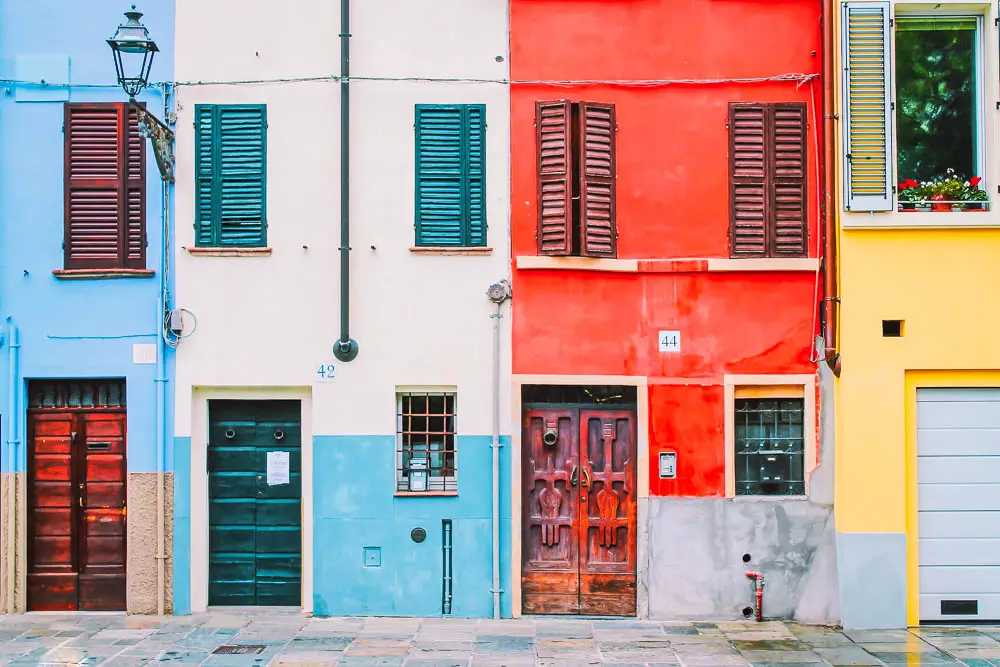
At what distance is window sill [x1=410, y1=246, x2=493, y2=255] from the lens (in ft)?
35.9

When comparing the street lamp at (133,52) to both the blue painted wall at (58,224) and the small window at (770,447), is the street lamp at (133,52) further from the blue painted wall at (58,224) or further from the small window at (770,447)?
the small window at (770,447)

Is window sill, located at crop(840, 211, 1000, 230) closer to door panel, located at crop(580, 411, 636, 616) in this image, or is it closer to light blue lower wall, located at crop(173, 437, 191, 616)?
door panel, located at crop(580, 411, 636, 616)

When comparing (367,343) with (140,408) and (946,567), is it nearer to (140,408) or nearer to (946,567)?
(140,408)

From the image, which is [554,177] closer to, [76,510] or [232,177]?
[232,177]

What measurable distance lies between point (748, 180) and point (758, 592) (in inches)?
180

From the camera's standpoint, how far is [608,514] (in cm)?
1099

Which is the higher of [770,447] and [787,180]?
[787,180]

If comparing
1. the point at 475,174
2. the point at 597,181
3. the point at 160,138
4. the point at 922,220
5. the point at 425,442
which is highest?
the point at 160,138

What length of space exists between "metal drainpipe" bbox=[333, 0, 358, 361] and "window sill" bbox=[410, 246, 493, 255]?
0.78 metres

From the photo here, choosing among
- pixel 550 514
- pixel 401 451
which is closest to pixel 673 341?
pixel 550 514

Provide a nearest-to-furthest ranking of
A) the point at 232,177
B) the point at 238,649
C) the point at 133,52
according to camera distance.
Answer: the point at 238,649 < the point at 133,52 < the point at 232,177

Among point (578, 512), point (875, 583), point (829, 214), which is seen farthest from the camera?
point (578, 512)

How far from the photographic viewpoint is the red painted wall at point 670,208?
10.9 metres

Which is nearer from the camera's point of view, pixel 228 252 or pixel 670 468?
pixel 670 468
